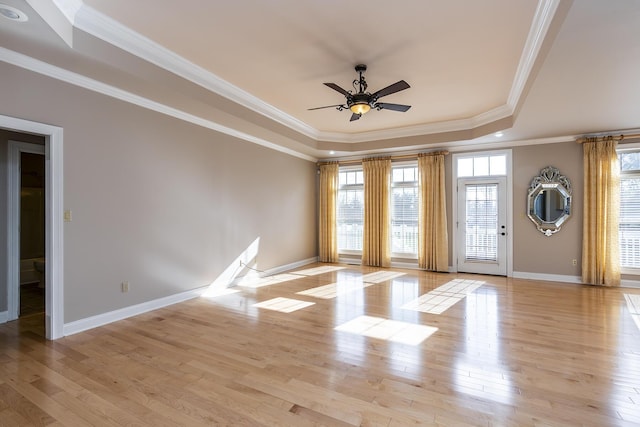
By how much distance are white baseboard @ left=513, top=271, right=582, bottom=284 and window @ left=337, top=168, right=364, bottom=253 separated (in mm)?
3460

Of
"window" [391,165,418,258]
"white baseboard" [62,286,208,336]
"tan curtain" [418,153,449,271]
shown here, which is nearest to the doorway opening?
"white baseboard" [62,286,208,336]

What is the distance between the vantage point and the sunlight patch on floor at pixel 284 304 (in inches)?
174

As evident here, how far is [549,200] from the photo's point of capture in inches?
243

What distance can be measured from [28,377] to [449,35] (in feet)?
16.2

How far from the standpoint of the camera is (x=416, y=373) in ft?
8.68

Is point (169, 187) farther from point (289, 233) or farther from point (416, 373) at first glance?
point (416, 373)

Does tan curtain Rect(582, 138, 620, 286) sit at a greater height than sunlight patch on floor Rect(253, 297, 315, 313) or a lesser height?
greater

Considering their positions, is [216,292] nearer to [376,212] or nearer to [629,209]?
[376,212]

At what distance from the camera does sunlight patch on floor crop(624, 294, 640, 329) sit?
3988 millimetres

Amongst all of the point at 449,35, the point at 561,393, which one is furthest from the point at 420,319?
the point at 449,35

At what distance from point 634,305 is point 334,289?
4.30m

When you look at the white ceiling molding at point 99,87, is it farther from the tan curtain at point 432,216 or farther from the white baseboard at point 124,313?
the tan curtain at point 432,216

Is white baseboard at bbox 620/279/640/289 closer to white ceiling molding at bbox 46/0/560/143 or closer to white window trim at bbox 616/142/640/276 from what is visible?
white window trim at bbox 616/142/640/276

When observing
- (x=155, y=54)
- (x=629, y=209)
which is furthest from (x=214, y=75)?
(x=629, y=209)
